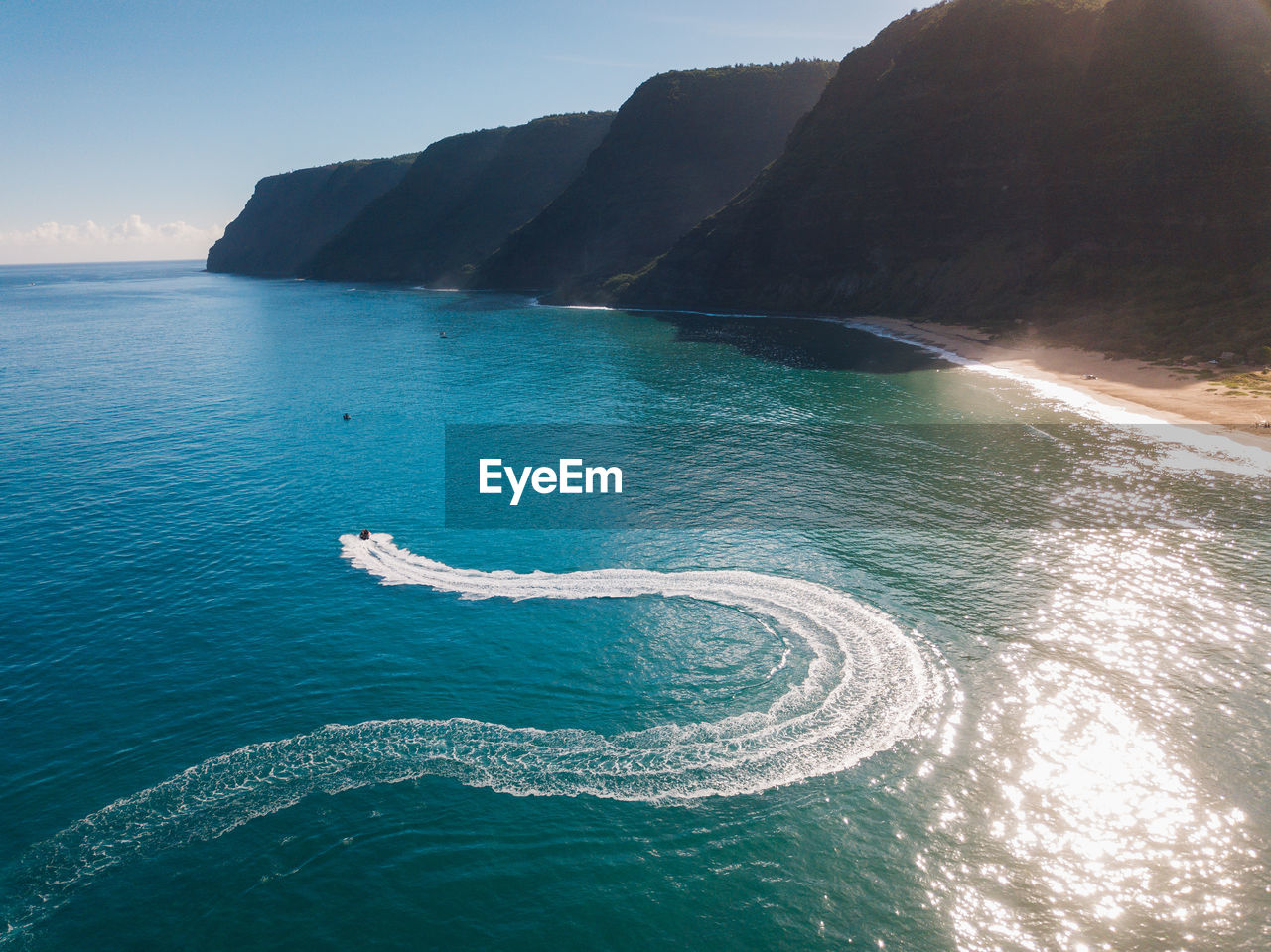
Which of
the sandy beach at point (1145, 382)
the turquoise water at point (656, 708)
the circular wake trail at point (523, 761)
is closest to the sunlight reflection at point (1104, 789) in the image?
the turquoise water at point (656, 708)

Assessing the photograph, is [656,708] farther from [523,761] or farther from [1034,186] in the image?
[1034,186]

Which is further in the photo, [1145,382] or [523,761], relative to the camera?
[1145,382]

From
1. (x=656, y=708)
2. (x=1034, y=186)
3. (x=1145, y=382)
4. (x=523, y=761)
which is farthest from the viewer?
(x=1034, y=186)

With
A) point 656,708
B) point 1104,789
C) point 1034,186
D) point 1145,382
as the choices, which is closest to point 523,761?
point 656,708

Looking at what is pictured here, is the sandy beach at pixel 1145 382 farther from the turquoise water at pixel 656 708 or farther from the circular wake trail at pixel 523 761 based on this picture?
the circular wake trail at pixel 523 761

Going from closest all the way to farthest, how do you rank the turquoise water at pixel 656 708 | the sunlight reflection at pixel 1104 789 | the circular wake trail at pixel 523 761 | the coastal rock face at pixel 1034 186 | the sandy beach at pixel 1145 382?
1. the sunlight reflection at pixel 1104 789
2. the turquoise water at pixel 656 708
3. the circular wake trail at pixel 523 761
4. the sandy beach at pixel 1145 382
5. the coastal rock face at pixel 1034 186

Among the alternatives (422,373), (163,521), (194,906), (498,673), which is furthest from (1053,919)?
(422,373)
